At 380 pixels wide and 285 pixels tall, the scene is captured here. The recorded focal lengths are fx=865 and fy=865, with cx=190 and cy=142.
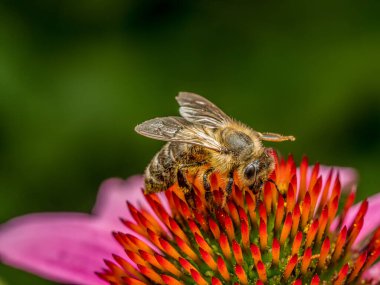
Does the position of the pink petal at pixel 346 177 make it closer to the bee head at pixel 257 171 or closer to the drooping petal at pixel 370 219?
the drooping petal at pixel 370 219

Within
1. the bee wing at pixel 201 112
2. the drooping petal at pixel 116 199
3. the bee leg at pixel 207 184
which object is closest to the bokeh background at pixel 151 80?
the drooping petal at pixel 116 199

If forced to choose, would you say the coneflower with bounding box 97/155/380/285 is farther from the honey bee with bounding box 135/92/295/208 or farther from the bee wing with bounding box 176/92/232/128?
the bee wing with bounding box 176/92/232/128

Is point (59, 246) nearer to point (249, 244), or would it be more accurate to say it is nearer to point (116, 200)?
point (116, 200)

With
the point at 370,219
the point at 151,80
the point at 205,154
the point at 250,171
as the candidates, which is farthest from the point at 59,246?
the point at 151,80

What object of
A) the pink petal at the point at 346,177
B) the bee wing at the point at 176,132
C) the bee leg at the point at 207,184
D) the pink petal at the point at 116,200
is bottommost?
the pink petal at the point at 116,200

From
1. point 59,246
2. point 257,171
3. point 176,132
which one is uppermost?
point 176,132

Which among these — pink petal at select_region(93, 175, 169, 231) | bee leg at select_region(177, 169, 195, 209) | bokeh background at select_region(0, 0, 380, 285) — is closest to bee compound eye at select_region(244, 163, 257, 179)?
bee leg at select_region(177, 169, 195, 209)
